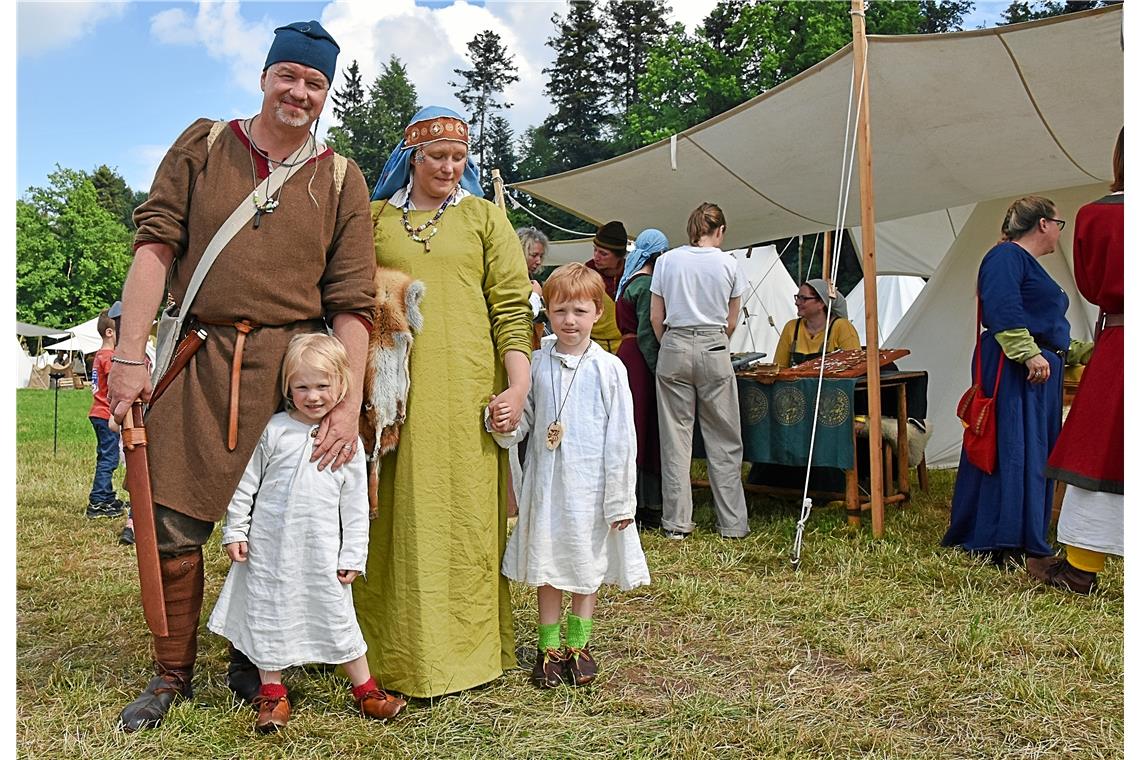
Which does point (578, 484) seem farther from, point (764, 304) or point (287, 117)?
point (764, 304)

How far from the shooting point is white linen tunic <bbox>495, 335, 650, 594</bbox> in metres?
2.62

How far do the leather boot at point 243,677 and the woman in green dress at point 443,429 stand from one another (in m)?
0.32

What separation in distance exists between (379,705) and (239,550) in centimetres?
54

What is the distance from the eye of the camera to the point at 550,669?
2648mm

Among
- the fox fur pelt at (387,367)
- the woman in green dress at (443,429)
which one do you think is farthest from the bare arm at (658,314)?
the fox fur pelt at (387,367)

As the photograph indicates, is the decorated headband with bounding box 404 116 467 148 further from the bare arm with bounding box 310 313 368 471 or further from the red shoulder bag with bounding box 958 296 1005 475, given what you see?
the red shoulder bag with bounding box 958 296 1005 475

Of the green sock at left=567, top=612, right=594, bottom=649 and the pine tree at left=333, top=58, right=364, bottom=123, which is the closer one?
the green sock at left=567, top=612, right=594, bottom=649

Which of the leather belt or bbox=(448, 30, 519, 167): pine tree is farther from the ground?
bbox=(448, 30, 519, 167): pine tree

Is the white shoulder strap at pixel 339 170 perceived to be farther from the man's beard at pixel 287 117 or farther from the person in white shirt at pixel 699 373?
the person in white shirt at pixel 699 373

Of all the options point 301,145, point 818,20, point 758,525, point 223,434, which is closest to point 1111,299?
point 758,525

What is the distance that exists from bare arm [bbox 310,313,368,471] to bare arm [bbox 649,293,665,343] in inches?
106

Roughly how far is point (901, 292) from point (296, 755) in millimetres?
13750

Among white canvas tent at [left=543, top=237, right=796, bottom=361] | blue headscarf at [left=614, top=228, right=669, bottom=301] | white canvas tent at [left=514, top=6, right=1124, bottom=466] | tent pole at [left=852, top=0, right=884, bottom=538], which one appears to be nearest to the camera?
white canvas tent at [left=514, top=6, right=1124, bottom=466]

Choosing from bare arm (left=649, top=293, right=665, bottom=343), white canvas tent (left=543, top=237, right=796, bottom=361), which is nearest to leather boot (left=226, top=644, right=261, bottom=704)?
bare arm (left=649, top=293, right=665, bottom=343)
